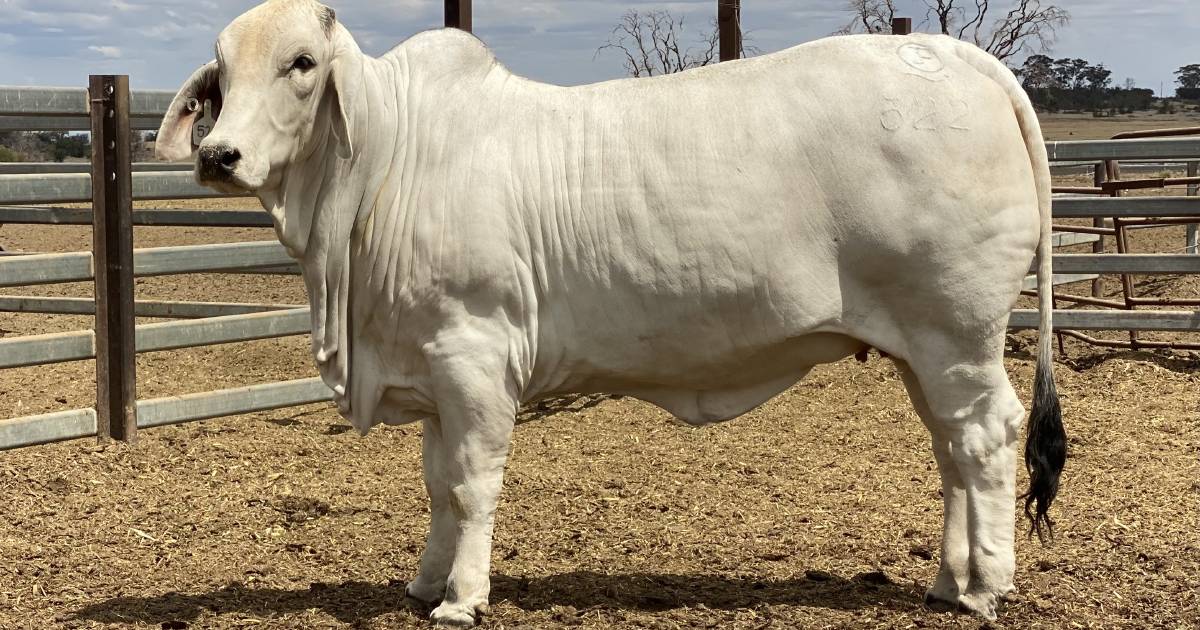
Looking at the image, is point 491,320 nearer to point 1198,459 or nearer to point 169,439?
point 169,439

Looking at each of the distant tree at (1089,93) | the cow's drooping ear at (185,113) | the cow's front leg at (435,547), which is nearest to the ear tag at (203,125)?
the cow's drooping ear at (185,113)

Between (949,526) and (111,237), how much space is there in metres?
4.44

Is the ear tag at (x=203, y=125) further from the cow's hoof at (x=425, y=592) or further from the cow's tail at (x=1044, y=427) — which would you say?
the cow's tail at (x=1044, y=427)

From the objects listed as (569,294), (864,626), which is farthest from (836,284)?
(864,626)

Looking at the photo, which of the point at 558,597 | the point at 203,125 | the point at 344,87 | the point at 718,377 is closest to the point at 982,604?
the point at 718,377

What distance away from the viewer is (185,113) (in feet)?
13.4

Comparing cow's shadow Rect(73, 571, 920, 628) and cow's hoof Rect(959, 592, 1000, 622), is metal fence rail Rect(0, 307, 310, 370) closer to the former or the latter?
cow's shadow Rect(73, 571, 920, 628)

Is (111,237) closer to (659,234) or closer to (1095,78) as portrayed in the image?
(659,234)

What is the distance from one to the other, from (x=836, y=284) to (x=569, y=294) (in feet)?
2.80

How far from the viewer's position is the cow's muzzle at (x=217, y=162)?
362 cm

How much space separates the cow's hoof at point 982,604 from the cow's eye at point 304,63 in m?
2.71

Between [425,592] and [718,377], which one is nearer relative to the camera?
[718,377]

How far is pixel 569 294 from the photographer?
4.11m

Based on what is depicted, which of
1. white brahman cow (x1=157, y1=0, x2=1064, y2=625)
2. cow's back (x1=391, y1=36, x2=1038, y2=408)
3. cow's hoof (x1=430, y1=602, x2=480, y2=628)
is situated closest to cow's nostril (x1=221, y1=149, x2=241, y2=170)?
white brahman cow (x1=157, y1=0, x2=1064, y2=625)
